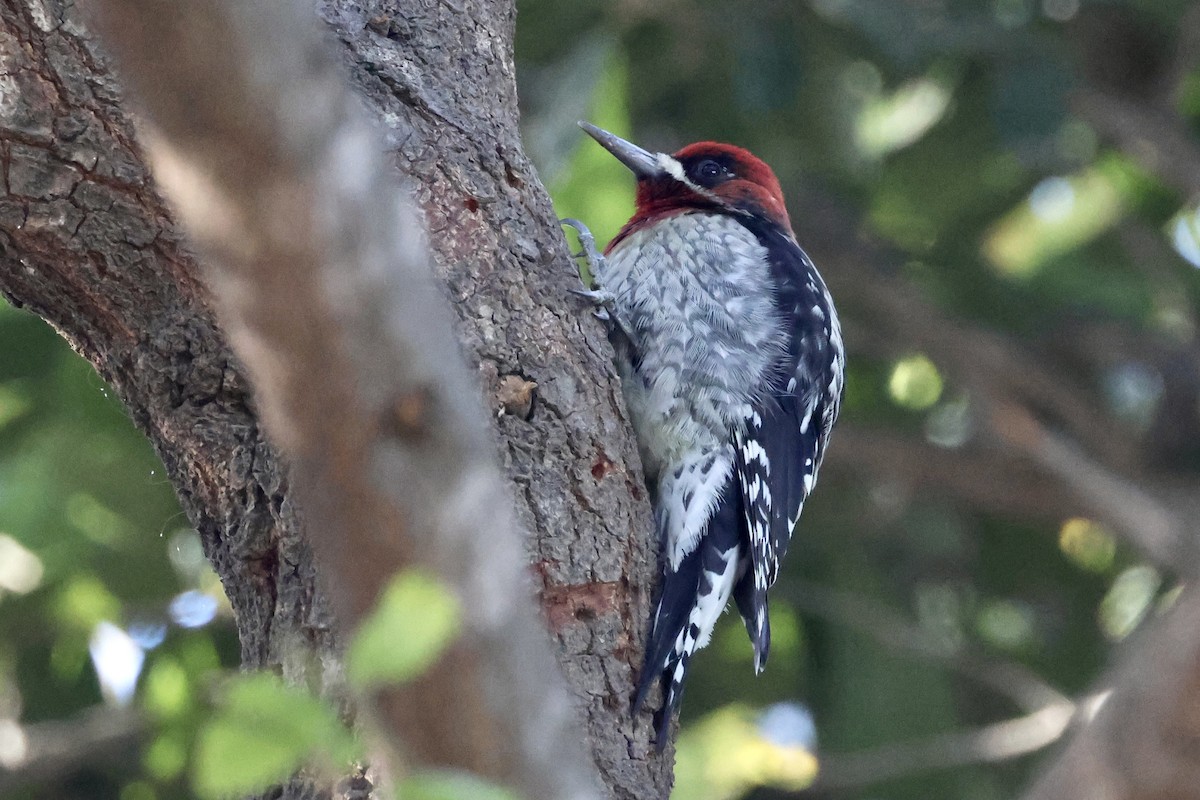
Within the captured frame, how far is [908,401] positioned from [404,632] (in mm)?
5489

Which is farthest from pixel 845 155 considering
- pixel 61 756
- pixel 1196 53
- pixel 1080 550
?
pixel 61 756

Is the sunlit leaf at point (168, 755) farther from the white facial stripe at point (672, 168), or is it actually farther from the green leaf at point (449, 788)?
the white facial stripe at point (672, 168)

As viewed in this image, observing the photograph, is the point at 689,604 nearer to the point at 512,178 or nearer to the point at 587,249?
the point at 512,178

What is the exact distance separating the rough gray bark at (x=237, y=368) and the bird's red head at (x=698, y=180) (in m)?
1.51

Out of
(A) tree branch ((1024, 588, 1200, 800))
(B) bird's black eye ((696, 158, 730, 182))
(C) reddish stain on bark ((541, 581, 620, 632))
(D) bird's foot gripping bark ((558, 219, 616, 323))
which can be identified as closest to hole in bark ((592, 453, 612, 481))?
(C) reddish stain on bark ((541, 581, 620, 632))

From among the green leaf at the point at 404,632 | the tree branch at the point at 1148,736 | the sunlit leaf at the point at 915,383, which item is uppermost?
the sunlit leaf at the point at 915,383

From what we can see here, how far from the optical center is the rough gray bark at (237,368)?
231 cm

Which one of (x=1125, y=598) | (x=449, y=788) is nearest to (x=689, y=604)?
(x=449, y=788)

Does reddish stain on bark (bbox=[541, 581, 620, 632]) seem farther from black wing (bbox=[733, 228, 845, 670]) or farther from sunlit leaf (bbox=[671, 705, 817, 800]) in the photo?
sunlit leaf (bbox=[671, 705, 817, 800])

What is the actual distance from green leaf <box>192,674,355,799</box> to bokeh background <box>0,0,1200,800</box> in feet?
8.81

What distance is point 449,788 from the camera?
3.00 feet

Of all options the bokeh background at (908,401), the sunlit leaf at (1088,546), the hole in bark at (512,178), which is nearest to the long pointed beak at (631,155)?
the bokeh background at (908,401)

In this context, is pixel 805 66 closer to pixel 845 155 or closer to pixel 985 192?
pixel 845 155

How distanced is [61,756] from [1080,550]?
4.13m
